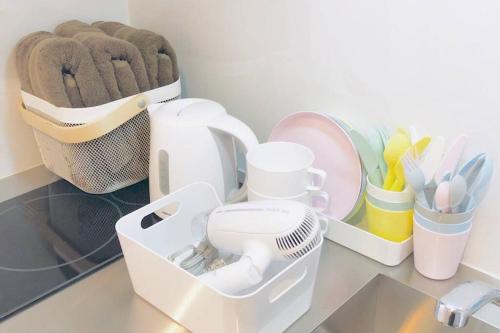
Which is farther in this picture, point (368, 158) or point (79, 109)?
point (79, 109)

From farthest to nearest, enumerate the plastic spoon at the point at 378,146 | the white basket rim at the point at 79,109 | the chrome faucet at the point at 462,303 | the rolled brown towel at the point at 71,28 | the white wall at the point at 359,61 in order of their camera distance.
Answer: the rolled brown towel at the point at 71,28
the white basket rim at the point at 79,109
the plastic spoon at the point at 378,146
the white wall at the point at 359,61
the chrome faucet at the point at 462,303

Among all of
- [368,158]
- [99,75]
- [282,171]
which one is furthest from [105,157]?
[368,158]

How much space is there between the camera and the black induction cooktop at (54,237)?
823 millimetres

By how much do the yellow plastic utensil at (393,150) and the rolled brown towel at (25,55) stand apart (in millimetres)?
700

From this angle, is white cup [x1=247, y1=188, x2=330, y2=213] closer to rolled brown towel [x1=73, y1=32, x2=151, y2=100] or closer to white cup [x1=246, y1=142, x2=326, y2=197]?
white cup [x1=246, y1=142, x2=326, y2=197]

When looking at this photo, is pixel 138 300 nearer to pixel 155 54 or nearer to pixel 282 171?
pixel 282 171

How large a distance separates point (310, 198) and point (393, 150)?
A: 16 cm

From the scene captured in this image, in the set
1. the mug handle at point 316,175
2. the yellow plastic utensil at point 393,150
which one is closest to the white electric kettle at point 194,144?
the mug handle at point 316,175

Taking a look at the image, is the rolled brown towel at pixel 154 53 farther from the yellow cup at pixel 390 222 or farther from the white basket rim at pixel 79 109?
the yellow cup at pixel 390 222

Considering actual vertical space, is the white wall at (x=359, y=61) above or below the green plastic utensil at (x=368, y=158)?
above

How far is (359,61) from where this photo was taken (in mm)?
851

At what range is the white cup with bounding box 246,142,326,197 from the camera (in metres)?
0.80

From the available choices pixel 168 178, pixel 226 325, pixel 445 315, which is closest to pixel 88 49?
pixel 168 178

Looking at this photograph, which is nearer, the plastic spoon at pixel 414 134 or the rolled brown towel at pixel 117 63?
the plastic spoon at pixel 414 134
